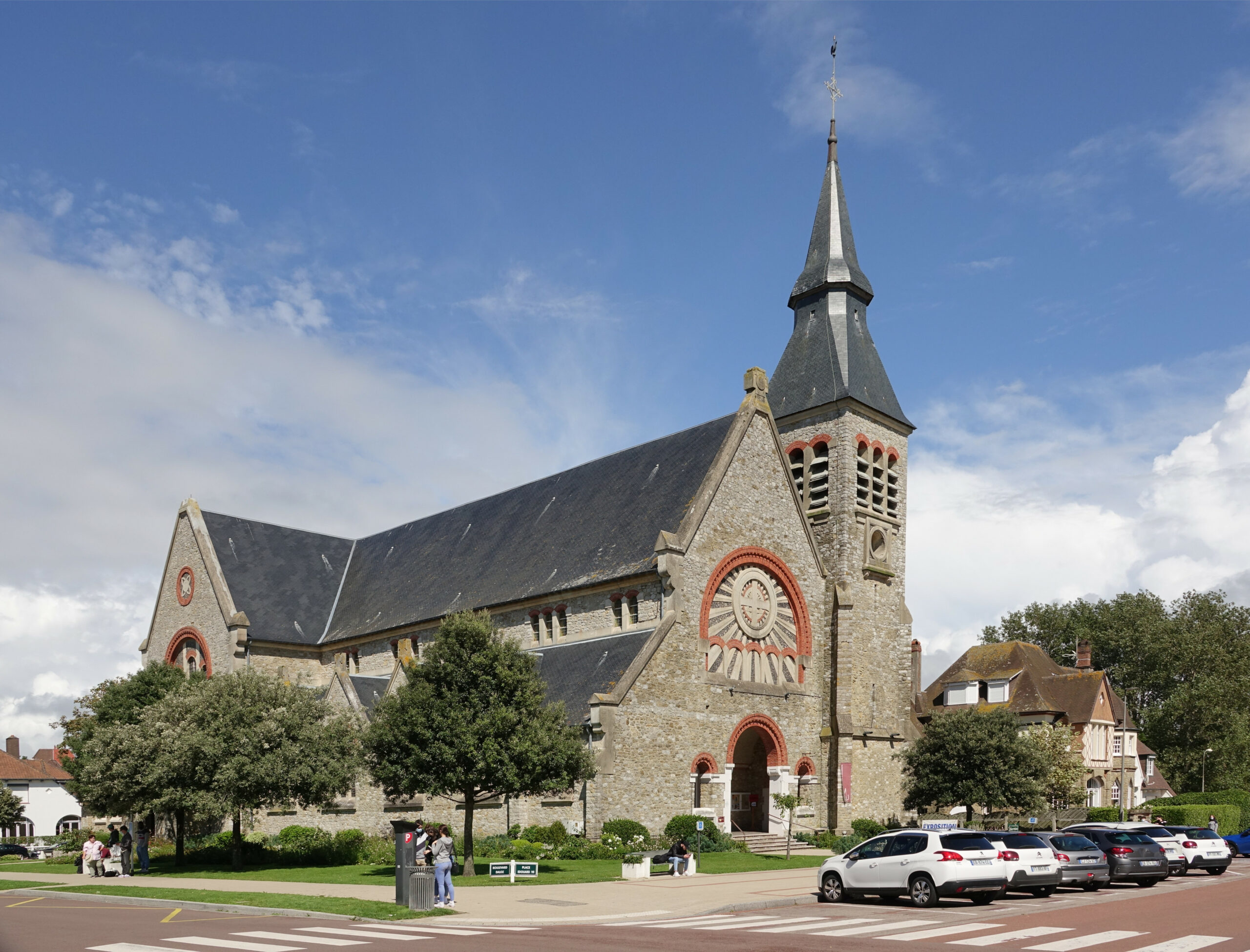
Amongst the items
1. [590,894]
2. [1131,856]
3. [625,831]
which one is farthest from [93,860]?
[1131,856]

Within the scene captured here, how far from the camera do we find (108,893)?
957 inches

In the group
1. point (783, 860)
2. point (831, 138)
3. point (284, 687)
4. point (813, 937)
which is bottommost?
point (783, 860)

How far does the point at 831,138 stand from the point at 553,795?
33922 mm

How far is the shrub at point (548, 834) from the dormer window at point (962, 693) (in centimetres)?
3847

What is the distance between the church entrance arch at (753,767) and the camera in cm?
3884

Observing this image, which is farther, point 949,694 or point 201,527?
point 949,694

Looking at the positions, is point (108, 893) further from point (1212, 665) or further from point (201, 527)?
point (1212, 665)

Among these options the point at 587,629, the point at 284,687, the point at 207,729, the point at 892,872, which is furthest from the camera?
the point at 587,629

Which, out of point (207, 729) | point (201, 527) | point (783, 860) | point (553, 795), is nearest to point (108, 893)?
point (207, 729)

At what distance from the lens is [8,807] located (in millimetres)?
70250

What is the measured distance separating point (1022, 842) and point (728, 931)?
360 inches

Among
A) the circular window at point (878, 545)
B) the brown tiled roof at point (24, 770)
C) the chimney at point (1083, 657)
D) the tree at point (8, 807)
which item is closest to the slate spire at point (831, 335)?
the circular window at point (878, 545)

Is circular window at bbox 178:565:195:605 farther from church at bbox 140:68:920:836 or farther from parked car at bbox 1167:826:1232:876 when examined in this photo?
parked car at bbox 1167:826:1232:876

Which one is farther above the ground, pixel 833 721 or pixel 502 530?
pixel 502 530
